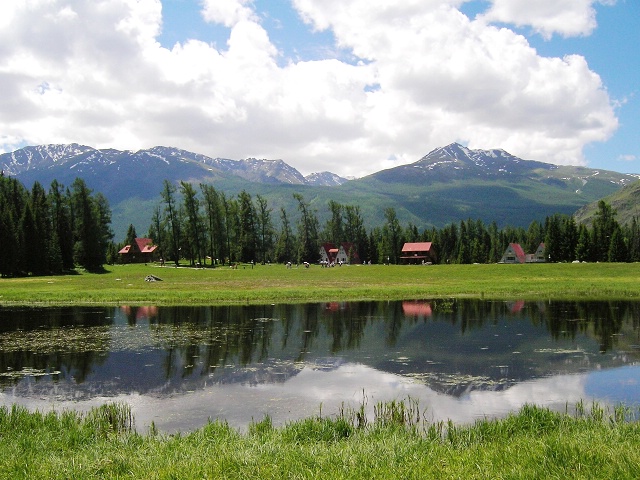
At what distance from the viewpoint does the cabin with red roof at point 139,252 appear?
570 feet

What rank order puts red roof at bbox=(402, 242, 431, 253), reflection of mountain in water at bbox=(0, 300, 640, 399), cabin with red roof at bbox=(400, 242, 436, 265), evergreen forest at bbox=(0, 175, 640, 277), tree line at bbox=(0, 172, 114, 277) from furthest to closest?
red roof at bbox=(402, 242, 431, 253) < cabin with red roof at bbox=(400, 242, 436, 265) < evergreen forest at bbox=(0, 175, 640, 277) < tree line at bbox=(0, 172, 114, 277) < reflection of mountain in water at bbox=(0, 300, 640, 399)

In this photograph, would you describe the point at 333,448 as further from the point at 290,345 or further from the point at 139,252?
the point at 139,252

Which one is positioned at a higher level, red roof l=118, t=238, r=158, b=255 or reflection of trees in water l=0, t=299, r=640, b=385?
red roof l=118, t=238, r=158, b=255

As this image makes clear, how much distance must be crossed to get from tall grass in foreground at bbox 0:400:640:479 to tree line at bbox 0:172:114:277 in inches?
3563

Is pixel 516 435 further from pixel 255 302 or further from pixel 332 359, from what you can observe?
pixel 255 302

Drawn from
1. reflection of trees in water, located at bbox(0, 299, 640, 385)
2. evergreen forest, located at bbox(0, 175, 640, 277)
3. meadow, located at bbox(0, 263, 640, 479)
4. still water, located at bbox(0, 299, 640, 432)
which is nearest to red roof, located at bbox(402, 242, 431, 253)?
evergreen forest, located at bbox(0, 175, 640, 277)

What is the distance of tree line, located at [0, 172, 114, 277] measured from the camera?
9300cm

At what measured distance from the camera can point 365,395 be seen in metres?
18.8

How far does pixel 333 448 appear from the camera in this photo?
11469 millimetres

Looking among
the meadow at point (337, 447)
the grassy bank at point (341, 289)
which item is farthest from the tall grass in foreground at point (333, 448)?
the grassy bank at point (341, 289)

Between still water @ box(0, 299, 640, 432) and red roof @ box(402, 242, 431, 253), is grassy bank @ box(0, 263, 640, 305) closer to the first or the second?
still water @ box(0, 299, 640, 432)

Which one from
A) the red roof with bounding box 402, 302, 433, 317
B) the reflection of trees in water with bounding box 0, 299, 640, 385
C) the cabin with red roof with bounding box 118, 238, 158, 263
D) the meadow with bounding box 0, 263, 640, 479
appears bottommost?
the red roof with bounding box 402, 302, 433, 317

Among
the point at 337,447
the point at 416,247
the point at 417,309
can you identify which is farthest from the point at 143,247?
the point at 337,447

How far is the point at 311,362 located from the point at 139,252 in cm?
16483
